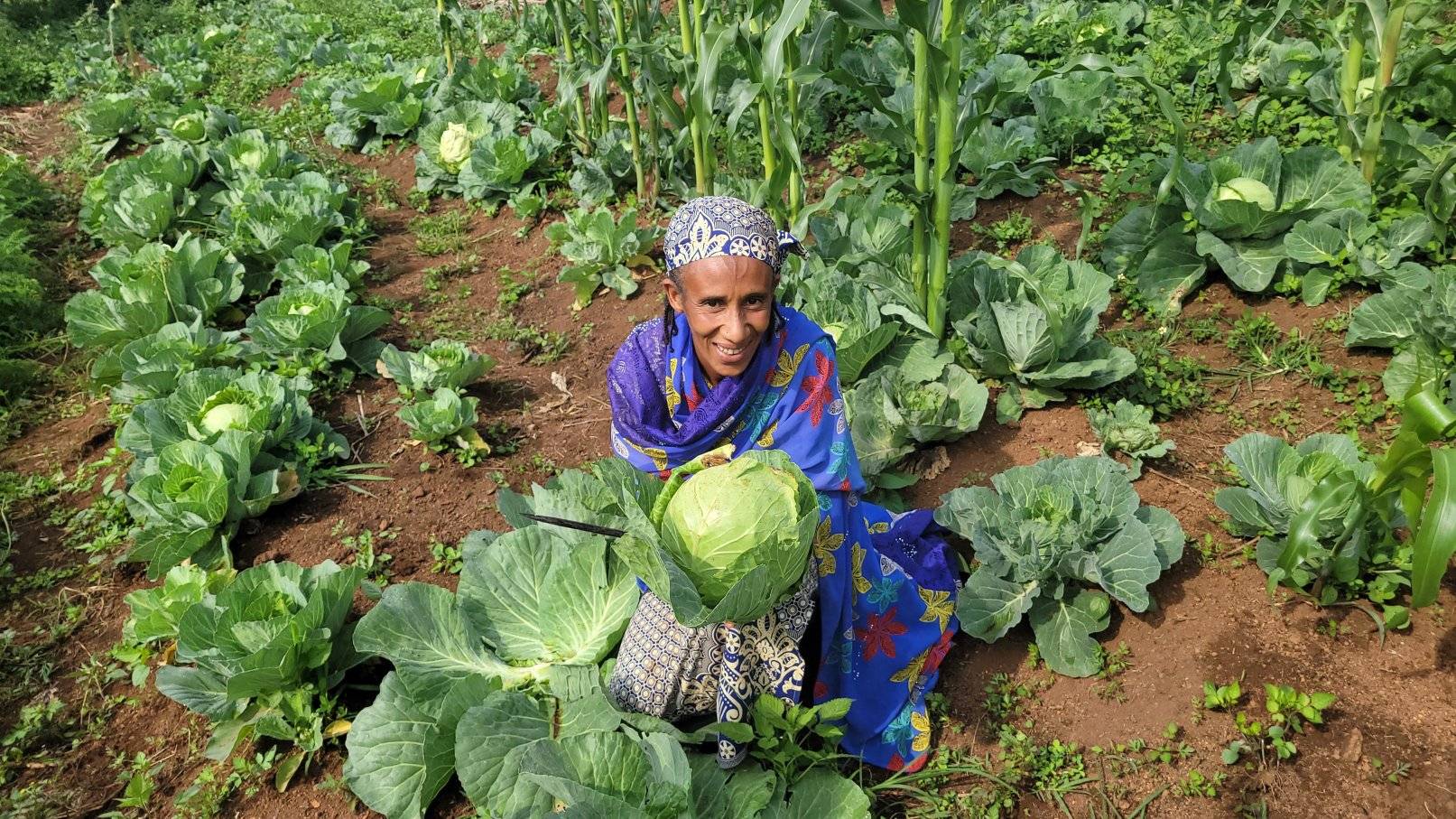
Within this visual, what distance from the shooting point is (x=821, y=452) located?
255cm

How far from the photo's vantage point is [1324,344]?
385 centimetres

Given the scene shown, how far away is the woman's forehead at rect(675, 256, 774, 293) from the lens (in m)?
2.32

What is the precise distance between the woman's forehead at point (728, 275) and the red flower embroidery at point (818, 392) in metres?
0.33

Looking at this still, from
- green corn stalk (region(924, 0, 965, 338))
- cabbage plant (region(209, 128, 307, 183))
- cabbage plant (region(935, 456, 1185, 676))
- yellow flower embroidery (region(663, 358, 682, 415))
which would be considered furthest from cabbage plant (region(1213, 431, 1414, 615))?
cabbage plant (region(209, 128, 307, 183))

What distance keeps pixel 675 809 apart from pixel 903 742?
951 millimetres

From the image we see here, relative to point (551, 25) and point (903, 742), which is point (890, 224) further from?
point (551, 25)

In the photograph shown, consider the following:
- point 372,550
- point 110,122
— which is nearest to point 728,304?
point 372,550

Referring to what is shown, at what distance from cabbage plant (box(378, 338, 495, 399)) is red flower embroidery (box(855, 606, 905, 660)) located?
8.21 ft

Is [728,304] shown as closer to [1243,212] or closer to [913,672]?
[913,672]

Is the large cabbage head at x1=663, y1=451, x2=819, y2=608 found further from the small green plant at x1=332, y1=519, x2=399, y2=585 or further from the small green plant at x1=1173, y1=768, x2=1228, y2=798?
the small green plant at x1=332, y1=519, x2=399, y2=585

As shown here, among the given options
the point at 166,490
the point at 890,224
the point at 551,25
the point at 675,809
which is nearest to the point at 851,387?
the point at 890,224

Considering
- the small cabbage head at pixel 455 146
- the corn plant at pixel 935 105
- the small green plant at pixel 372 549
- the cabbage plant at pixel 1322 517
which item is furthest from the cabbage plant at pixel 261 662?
the small cabbage head at pixel 455 146

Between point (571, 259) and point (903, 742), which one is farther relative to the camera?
point (571, 259)

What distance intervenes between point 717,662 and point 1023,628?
4.10 feet
